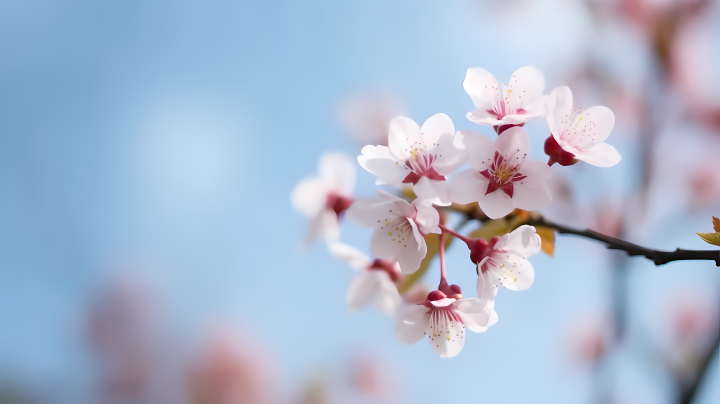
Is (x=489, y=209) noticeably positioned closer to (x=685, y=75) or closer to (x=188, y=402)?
(x=188, y=402)

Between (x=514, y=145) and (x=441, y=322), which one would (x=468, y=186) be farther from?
(x=441, y=322)

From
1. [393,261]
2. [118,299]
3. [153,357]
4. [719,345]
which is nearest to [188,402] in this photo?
[153,357]

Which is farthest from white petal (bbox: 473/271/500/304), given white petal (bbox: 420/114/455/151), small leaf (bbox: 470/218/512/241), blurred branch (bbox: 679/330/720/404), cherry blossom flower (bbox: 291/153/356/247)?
blurred branch (bbox: 679/330/720/404)

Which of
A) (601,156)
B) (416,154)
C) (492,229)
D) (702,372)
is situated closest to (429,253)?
(492,229)

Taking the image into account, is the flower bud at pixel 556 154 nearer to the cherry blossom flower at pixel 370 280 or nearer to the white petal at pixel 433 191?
the white petal at pixel 433 191

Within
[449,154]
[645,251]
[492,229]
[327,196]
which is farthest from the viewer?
[327,196]

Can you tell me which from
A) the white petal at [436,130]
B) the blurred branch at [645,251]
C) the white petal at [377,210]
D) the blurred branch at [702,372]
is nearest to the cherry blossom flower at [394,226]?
the white petal at [377,210]
